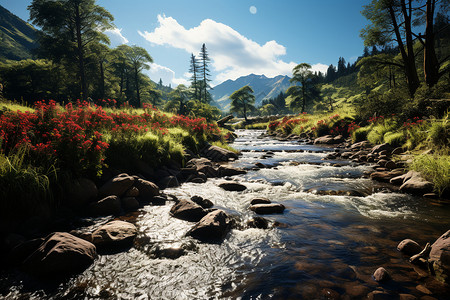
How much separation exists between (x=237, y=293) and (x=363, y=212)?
4.11 meters

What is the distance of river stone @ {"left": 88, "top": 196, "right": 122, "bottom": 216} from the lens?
16.2 ft

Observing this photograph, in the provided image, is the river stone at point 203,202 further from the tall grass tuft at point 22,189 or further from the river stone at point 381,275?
the river stone at point 381,275

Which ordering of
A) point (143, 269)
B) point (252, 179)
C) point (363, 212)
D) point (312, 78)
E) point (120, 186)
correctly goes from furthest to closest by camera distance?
point (312, 78) < point (252, 179) < point (120, 186) < point (363, 212) < point (143, 269)

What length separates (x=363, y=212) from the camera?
5086 mm

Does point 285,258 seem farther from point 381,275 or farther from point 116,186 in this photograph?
point 116,186

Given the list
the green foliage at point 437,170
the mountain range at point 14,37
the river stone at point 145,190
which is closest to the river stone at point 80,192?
the river stone at point 145,190

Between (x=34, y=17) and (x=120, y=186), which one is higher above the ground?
(x=34, y=17)

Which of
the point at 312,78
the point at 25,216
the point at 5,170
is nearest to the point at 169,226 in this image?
the point at 25,216

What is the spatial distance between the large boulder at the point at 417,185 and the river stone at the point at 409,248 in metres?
3.62

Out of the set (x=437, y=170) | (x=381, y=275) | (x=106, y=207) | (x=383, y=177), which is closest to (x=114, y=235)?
(x=106, y=207)

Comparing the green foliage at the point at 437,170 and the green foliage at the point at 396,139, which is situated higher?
the green foliage at the point at 396,139

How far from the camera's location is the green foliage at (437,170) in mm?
5531

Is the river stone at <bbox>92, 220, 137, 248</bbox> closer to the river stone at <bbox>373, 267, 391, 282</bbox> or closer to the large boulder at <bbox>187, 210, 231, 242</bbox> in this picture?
the large boulder at <bbox>187, 210, 231, 242</bbox>

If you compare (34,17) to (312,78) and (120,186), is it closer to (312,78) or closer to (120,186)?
(120,186)
